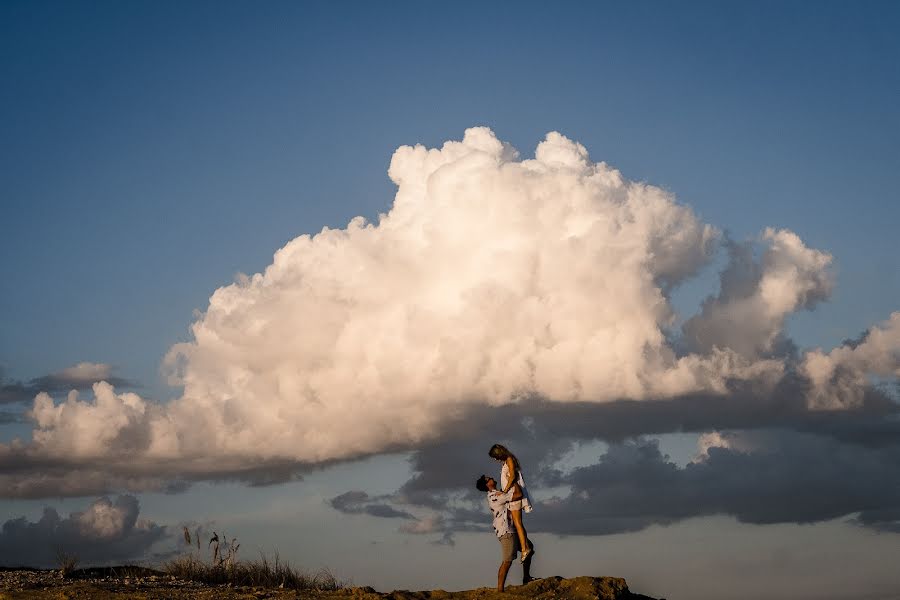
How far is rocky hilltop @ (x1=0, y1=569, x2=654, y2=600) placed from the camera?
2289 centimetres

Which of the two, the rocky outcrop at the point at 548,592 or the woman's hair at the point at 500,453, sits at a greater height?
the woman's hair at the point at 500,453

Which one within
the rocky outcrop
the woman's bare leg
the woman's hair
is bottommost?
the rocky outcrop

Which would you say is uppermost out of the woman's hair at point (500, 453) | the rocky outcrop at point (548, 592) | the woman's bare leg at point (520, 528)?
the woman's hair at point (500, 453)

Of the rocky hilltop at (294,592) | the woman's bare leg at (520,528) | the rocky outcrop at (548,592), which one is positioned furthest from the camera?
the woman's bare leg at (520,528)

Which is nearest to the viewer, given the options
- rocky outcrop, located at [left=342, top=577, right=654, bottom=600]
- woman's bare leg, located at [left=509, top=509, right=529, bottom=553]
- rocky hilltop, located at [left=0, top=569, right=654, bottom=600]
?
rocky outcrop, located at [left=342, top=577, right=654, bottom=600]

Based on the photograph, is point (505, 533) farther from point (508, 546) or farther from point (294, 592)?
point (294, 592)

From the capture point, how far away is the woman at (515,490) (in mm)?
23875

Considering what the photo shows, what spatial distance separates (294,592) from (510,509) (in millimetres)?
5626

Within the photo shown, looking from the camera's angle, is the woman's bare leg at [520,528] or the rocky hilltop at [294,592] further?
the woman's bare leg at [520,528]

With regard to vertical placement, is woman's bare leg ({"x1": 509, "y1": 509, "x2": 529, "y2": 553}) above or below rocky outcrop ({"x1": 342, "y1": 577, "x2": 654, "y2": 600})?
above

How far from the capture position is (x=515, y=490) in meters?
23.9

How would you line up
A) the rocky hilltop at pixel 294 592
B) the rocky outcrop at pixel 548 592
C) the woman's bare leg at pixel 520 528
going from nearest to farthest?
the rocky outcrop at pixel 548 592, the rocky hilltop at pixel 294 592, the woman's bare leg at pixel 520 528

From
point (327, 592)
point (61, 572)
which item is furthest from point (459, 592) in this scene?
point (61, 572)

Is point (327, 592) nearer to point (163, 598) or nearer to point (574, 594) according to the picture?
point (163, 598)
